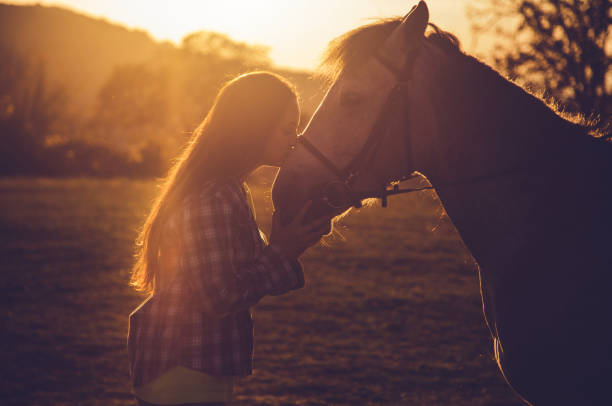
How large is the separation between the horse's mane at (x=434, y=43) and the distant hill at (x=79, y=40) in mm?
97074

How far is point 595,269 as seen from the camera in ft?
6.82

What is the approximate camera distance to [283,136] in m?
2.41

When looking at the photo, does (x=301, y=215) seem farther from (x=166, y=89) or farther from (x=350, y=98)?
(x=166, y=89)

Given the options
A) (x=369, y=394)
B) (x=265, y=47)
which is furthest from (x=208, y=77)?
(x=369, y=394)

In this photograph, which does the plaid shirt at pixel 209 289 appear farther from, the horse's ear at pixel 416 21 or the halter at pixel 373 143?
the horse's ear at pixel 416 21

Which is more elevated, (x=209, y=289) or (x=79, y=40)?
(x=79, y=40)

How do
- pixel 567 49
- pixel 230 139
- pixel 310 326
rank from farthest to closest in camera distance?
pixel 567 49 → pixel 310 326 → pixel 230 139

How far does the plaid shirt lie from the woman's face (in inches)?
8.9

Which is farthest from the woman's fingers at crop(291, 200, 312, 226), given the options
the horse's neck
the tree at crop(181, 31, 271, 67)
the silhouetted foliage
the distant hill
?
the distant hill

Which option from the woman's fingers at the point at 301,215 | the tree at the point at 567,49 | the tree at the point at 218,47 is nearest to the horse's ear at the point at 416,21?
the woman's fingers at the point at 301,215

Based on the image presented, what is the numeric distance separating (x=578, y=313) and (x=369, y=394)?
11.5 ft

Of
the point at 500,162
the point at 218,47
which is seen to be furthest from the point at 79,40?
the point at 500,162

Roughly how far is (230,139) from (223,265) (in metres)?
0.55

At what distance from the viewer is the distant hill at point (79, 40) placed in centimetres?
9775
